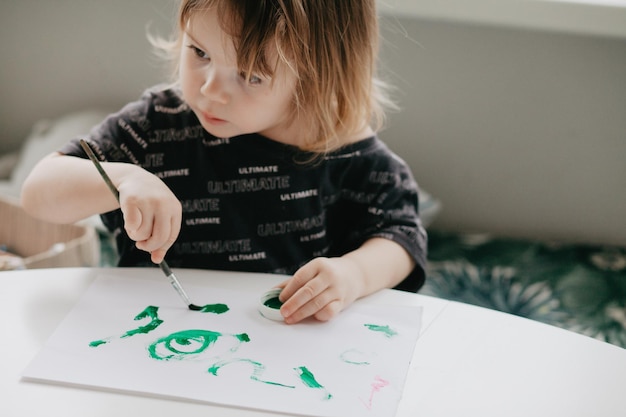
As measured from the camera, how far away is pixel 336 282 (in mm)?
795

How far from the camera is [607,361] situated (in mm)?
731

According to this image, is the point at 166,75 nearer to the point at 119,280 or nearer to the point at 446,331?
the point at 119,280

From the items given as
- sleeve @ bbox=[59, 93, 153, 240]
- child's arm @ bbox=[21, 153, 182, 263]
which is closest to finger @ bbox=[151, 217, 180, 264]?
child's arm @ bbox=[21, 153, 182, 263]

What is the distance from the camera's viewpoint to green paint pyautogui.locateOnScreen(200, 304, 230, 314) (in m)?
0.77

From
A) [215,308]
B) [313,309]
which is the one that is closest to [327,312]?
[313,309]

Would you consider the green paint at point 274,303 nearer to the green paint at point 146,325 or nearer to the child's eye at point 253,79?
the green paint at point 146,325

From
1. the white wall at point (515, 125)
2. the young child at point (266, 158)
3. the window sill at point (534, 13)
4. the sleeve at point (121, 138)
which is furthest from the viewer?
the white wall at point (515, 125)

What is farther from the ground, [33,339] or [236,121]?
[236,121]

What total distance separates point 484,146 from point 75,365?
1143 mm

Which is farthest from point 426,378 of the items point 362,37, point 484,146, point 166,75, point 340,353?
point 166,75

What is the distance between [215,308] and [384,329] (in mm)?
174

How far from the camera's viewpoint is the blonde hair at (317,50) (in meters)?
0.80

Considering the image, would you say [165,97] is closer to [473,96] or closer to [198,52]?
[198,52]

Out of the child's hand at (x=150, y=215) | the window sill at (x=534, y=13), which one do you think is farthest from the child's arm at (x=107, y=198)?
the window sill at (x=534, y=13)
